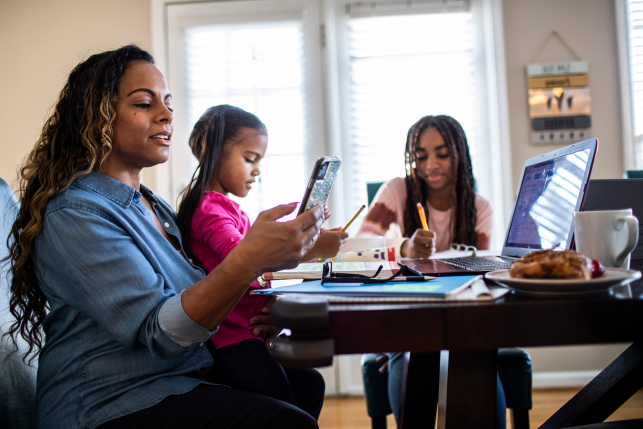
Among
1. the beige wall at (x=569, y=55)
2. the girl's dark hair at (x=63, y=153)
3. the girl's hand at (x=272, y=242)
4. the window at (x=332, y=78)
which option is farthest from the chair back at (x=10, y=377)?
the beige wall at (x=569, y=55)

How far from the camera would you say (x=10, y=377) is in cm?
90

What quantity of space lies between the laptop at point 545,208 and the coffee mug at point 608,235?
0.57 feet

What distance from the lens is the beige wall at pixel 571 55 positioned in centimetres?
244

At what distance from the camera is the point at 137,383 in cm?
74

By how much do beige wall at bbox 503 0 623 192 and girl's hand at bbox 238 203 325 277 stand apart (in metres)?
2.05

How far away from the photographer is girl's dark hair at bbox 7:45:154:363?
2.65ft

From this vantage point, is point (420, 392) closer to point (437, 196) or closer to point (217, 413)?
point (217, 413)

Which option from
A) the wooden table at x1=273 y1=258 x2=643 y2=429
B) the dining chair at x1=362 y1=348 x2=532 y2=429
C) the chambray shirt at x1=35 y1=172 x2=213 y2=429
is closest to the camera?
the wooden table at x1=273 y1=258 x2=643 y2=429

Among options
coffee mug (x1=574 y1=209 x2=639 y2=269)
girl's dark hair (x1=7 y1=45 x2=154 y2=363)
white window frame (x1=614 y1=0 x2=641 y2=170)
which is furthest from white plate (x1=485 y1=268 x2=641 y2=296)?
white window frame (x1=614 y1=0 x2=641 y2=170)

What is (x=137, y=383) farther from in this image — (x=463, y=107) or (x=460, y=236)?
(x=463, y=107)

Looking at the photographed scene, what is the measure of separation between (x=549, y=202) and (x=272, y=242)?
733mm

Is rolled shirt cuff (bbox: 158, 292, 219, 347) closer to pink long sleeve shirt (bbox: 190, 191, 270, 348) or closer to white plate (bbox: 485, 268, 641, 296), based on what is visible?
pink long sleeve shirt (bbox: 190, 191, 270, 348)

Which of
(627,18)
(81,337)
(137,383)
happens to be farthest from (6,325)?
(627,18)

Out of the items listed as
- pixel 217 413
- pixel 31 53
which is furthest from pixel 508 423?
pixel 31 53
